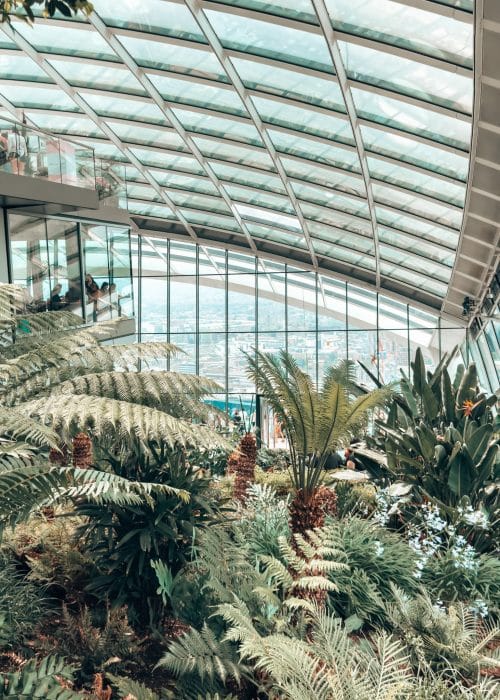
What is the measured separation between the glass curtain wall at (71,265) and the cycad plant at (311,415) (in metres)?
8.03

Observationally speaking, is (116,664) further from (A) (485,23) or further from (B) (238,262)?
(B) (238,262)

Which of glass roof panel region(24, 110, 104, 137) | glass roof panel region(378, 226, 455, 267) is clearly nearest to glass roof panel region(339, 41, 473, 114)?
glass roof panel region(378, 226, 455, 267)

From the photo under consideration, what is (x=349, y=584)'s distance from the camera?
6160 mm

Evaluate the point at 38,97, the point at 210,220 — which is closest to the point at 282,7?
the point at 38,97

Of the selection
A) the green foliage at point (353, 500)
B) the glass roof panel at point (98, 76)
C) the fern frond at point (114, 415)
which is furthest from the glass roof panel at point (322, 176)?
the fern frond at point (114, 415)

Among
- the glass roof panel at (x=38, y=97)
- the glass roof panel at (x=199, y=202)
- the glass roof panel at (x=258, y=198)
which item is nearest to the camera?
the glass roof panel at (x=38, y=97)

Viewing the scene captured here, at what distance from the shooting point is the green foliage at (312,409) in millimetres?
6648

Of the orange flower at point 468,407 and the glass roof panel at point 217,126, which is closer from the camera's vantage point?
the orange flower at point 468,407

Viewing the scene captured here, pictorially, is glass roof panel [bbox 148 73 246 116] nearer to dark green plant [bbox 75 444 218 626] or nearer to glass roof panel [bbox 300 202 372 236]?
glass roof panel [bbox 300 202 372 236]

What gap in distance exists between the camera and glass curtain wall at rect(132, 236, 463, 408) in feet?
85.8

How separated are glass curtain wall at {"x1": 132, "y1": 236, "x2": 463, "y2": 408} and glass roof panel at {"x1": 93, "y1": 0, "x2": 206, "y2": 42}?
14.5 metres

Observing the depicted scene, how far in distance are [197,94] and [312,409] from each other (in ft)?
34.6

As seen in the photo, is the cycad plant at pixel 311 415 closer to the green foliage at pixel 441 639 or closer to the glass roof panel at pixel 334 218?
the green foliage at pixel 441 639

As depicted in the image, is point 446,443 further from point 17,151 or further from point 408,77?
point 17,151
